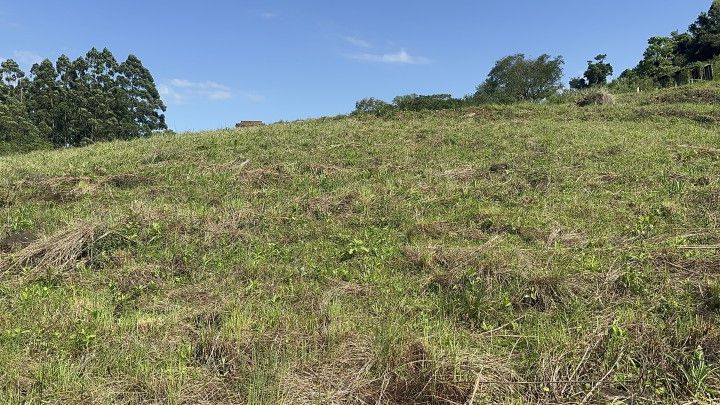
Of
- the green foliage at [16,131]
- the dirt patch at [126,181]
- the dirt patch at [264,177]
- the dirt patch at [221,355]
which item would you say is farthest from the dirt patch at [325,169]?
the green foliage at [16,131]

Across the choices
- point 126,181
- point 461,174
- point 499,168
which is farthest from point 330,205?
point 126,181

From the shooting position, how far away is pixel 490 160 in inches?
427

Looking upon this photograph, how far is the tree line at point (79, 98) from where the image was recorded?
47594 mm

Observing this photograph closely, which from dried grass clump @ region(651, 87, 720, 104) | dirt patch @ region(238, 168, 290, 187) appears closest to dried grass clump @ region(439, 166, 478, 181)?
dirt patch @ region(238, 168, 290, 187)

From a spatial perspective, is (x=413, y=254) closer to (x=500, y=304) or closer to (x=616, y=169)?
(x=500, y=304)

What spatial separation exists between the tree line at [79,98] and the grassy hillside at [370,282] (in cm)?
4274

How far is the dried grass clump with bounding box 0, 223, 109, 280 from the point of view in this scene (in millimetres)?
5453

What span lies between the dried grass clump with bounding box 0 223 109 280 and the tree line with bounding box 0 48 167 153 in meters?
44.2

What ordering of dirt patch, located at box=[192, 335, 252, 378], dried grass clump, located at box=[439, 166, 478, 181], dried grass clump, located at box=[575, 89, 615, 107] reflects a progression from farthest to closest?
dried grass clump, located at box=[575, 89, 615, 107] < dried grass clump, located at box=[439, 166, 478, 181] < dirt patch, located at box=[192, 335, 252, 378]

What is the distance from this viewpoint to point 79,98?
158ft

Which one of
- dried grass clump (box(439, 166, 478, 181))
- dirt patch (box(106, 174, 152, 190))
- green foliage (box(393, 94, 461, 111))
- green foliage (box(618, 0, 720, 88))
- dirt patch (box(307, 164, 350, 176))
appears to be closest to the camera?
dried grass clump (box(439, 166, 478, 181))

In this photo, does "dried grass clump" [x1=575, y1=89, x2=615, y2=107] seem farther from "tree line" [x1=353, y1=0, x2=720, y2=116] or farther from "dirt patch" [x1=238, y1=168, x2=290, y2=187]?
"dirt patch" [x1=238, y1=168, x2=290, y2=187]

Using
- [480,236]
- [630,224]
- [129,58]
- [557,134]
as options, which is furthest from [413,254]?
[129,58]

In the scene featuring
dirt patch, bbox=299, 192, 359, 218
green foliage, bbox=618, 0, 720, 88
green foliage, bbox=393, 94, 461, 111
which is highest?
green foliage, bbox=618, 0, 720, 88
